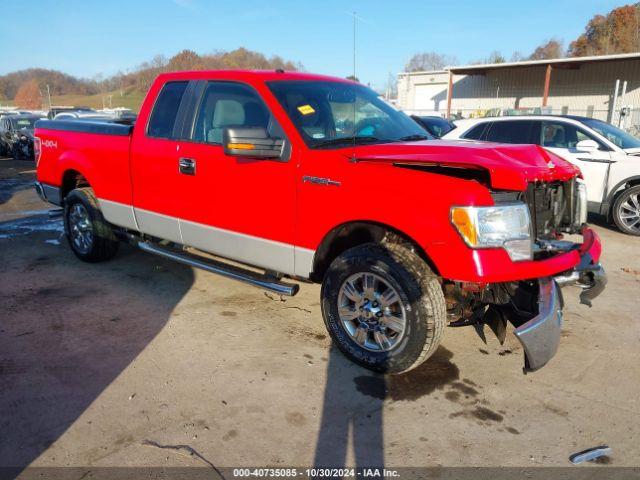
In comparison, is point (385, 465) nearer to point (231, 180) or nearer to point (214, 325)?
point (214, 325)

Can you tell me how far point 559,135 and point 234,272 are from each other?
612 cm

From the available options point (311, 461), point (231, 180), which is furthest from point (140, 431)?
point (231, 180)

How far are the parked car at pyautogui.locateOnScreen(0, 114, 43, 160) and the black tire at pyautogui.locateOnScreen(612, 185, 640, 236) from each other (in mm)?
18187

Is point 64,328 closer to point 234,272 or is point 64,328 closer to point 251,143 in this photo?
point 234,272

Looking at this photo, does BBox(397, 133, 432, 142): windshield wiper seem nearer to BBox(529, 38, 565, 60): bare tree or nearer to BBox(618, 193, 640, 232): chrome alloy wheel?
BBox(618, 193, 640, 232): chrome alloy wheel

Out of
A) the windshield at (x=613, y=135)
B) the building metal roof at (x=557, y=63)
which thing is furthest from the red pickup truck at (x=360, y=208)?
the building metal roof at (x=557, y=63)

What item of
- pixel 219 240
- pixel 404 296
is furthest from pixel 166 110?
pixel 404 296

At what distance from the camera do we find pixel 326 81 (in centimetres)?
448

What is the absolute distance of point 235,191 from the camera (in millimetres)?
4062

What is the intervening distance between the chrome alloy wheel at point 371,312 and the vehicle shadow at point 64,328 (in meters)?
1.63

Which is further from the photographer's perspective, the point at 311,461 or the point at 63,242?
the point at 63,242

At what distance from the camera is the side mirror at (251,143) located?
3.49 m

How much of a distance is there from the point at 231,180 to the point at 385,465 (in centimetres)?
241

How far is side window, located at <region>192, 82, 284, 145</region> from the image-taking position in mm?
→ 4012
